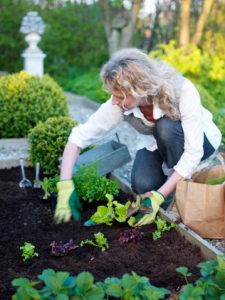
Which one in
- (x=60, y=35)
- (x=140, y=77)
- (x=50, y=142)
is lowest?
(x=60, y=35)

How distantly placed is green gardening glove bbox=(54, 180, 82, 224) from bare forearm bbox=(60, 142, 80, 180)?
75 mm

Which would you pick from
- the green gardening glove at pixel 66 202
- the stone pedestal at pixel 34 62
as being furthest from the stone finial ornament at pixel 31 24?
the green gardening glove at pixel 66 202

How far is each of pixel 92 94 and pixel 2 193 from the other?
5634 millimetres

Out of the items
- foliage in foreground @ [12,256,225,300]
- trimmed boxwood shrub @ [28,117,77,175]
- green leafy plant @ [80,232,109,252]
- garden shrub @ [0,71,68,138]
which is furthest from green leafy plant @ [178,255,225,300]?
garden shrub @ [0,71,68,138]

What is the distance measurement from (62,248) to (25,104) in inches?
119

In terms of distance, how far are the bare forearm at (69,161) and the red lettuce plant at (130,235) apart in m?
0.46

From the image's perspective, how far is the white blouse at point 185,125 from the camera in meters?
3.02

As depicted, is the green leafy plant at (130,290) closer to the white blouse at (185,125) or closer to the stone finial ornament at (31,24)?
the white blouse at (185,125)

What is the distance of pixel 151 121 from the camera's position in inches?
130

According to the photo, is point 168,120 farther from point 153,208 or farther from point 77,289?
point 77,289

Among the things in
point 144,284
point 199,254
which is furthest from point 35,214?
point 144,284

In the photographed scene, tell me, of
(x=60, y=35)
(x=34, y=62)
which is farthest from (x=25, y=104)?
(x=60, y=35)

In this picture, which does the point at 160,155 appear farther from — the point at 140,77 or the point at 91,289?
the point at 91,289

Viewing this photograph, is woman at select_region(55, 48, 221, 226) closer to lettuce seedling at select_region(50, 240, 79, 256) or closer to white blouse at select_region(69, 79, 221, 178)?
white blouse at select_region(69, 79, 221, 178)
